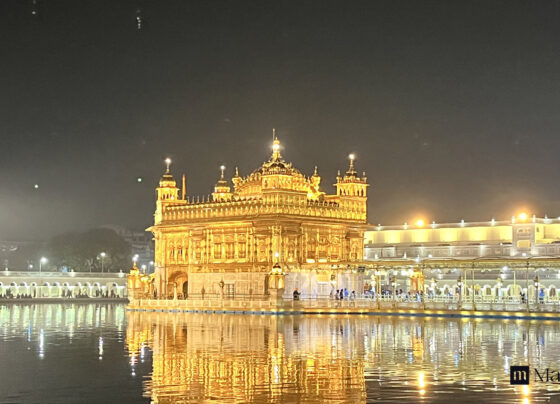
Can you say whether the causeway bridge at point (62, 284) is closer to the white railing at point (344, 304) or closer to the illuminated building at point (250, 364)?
the white railing at point (344, 304)

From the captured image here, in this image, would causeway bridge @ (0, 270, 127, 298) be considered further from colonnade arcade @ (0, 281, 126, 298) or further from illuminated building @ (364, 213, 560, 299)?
illuminated building @ (364, 213, 560, 299)

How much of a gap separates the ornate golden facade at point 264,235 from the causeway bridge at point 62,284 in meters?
41.7

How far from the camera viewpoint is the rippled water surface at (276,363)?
67.9ft

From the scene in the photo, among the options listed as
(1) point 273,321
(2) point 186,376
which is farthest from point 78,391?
(1) point 273,321

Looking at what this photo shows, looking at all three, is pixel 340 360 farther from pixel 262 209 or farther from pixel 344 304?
pixel 262 209

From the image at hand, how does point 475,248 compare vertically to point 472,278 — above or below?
above

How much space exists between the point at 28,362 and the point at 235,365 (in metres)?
6.29

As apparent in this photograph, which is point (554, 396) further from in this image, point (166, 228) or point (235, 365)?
point (166, 228)

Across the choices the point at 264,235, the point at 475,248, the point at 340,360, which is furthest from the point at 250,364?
the point at 475,248

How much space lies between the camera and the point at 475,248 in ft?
315

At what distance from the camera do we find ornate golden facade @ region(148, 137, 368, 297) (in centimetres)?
6606

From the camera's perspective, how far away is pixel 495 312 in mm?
52844

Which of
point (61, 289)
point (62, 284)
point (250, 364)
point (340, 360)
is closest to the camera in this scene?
point (250, 364)

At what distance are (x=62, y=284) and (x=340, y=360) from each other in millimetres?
97068
